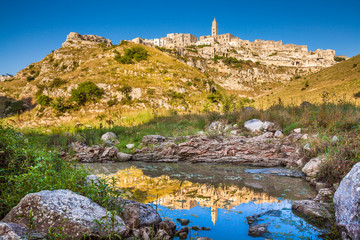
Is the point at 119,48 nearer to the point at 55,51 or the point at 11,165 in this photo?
the point at 55,51

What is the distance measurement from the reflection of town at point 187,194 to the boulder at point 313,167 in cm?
177

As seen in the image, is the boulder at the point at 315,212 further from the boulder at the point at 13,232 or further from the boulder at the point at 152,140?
the boulder at the point at 152,140

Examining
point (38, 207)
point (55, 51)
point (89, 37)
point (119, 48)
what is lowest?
point (38, 207)

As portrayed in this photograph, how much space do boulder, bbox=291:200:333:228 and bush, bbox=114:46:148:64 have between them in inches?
1397

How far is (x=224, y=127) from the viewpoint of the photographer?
9750mm

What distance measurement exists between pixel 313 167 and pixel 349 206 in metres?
3.24

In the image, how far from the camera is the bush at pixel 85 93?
25.8 metres

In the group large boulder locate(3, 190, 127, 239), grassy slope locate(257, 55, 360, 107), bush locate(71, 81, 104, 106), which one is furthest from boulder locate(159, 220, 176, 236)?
bush locate(71, 81, 104, 106)

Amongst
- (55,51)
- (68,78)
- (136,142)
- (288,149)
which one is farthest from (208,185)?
(55,51)

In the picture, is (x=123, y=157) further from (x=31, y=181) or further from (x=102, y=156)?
(x=31, y=181)

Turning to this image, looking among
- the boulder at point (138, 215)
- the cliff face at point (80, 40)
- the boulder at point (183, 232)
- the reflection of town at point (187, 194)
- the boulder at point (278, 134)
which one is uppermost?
the cliff face at point (80, 40)

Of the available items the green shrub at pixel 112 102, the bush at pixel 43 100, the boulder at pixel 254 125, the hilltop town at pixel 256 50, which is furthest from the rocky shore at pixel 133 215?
the hilltop town at pixel 256 50

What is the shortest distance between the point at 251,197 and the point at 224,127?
5.80m

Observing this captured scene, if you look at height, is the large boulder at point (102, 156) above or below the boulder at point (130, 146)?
below
